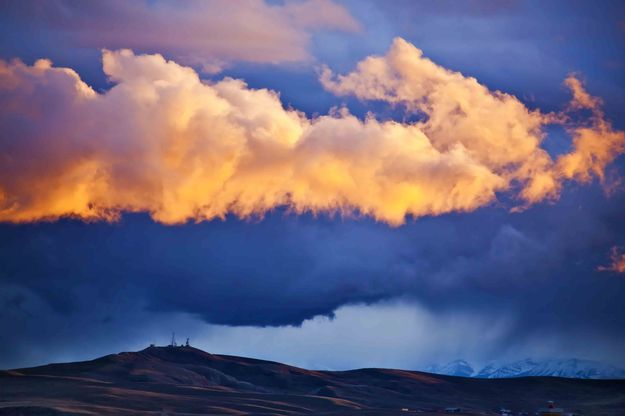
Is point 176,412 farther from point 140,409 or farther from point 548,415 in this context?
point 548,415

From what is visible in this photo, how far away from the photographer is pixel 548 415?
194500mm

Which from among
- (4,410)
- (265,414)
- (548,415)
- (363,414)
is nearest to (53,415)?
(4,410)

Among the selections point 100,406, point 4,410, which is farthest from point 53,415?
point 100,406

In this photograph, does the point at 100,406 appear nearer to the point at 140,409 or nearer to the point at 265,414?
the point at 140,409

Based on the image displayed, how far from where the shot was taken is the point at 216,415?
7613 inches

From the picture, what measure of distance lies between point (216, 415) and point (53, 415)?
3236 cm

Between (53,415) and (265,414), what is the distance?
42155 mm

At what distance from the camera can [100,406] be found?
199500 mm

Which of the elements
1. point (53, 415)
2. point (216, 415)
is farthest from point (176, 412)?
point (53, 415)

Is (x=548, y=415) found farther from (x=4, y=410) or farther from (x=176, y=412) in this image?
(x=4, y=410)

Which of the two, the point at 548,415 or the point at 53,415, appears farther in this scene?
the point at 548,415

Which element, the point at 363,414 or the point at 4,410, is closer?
the point at 4,410

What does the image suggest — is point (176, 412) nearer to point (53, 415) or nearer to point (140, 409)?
point (140, 409)

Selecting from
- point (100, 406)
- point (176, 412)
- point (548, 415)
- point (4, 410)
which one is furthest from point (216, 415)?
point (548, 415)
